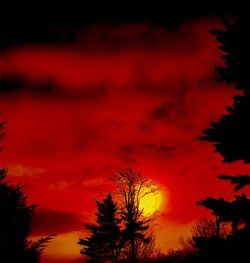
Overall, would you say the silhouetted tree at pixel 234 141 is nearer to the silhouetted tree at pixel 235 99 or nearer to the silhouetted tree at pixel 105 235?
the silhouetted tree at pixel 235 99

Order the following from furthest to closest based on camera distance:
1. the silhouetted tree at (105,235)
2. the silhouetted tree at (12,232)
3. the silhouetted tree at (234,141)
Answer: the silhouetted tree at (105,235), the silhouetted tree at (12,232), the silhouetted tree at (234,141)

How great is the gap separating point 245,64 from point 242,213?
3007 mm

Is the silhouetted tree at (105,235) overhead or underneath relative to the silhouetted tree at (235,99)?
overhead

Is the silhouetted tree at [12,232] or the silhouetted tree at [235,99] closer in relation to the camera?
the silhouetted tree at [235,99]

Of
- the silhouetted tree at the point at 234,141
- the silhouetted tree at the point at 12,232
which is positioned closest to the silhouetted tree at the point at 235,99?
the silhouetted tree at the point at 234,141

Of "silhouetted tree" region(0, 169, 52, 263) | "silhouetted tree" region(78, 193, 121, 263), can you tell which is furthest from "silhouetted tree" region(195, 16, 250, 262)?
"silhouetted tree" region(78, 193, 121, 263)

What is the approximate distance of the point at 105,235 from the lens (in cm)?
5181

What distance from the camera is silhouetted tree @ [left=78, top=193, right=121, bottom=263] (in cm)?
5106

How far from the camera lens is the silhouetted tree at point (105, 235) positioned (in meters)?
51.1

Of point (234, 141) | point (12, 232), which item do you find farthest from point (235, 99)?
point (12, 232)

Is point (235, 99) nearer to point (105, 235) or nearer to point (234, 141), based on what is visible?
point (234, 141)

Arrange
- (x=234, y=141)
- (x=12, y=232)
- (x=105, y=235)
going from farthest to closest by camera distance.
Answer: (x=105, y=235) < (x=12, y=232) < (x=234, y=141)

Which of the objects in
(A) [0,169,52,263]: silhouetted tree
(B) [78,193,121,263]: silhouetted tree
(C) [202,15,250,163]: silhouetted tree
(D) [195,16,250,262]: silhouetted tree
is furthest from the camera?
(B) [78,193,121,263]: silhouetted tree

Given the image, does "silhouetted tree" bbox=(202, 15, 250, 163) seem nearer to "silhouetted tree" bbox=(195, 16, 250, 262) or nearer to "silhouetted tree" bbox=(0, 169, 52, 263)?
"silhouetted tree" bbox=(195, 16, 250, 262)
